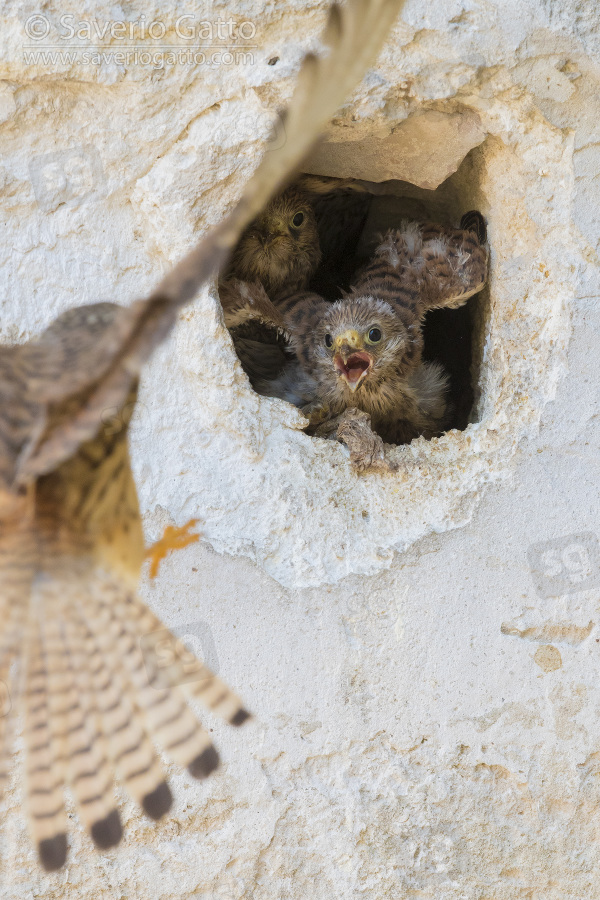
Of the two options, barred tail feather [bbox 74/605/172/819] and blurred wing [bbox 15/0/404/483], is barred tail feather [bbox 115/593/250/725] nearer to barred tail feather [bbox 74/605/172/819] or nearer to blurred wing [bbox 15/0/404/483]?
barred tail feather [bbox 74/605/172/819]

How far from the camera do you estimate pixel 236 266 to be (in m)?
4.00

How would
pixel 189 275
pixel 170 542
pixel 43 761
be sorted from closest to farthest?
pixel 189 275, pixel 43 761, pixel 170 542

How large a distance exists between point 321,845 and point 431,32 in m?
2.57

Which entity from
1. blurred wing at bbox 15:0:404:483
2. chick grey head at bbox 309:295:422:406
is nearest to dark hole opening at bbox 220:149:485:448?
chick grey head at bbox 309:295:422:406

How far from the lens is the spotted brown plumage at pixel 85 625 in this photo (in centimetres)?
206

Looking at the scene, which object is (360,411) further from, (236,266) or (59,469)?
(59,469)

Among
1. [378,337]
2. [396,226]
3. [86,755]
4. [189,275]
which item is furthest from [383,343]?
[189,275]

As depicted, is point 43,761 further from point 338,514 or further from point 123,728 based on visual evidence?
point 338,514

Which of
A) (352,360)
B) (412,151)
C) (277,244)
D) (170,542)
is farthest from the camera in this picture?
(277,244)

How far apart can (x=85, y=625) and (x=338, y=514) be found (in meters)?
0.97

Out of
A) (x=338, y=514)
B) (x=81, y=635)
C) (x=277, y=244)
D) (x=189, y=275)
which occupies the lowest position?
(x=81, y=635)

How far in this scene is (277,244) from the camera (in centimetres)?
400

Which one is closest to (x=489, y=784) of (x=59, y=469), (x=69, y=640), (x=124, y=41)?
(x=69, y=640)

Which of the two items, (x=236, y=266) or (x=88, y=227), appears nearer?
(x=88, y=227)
